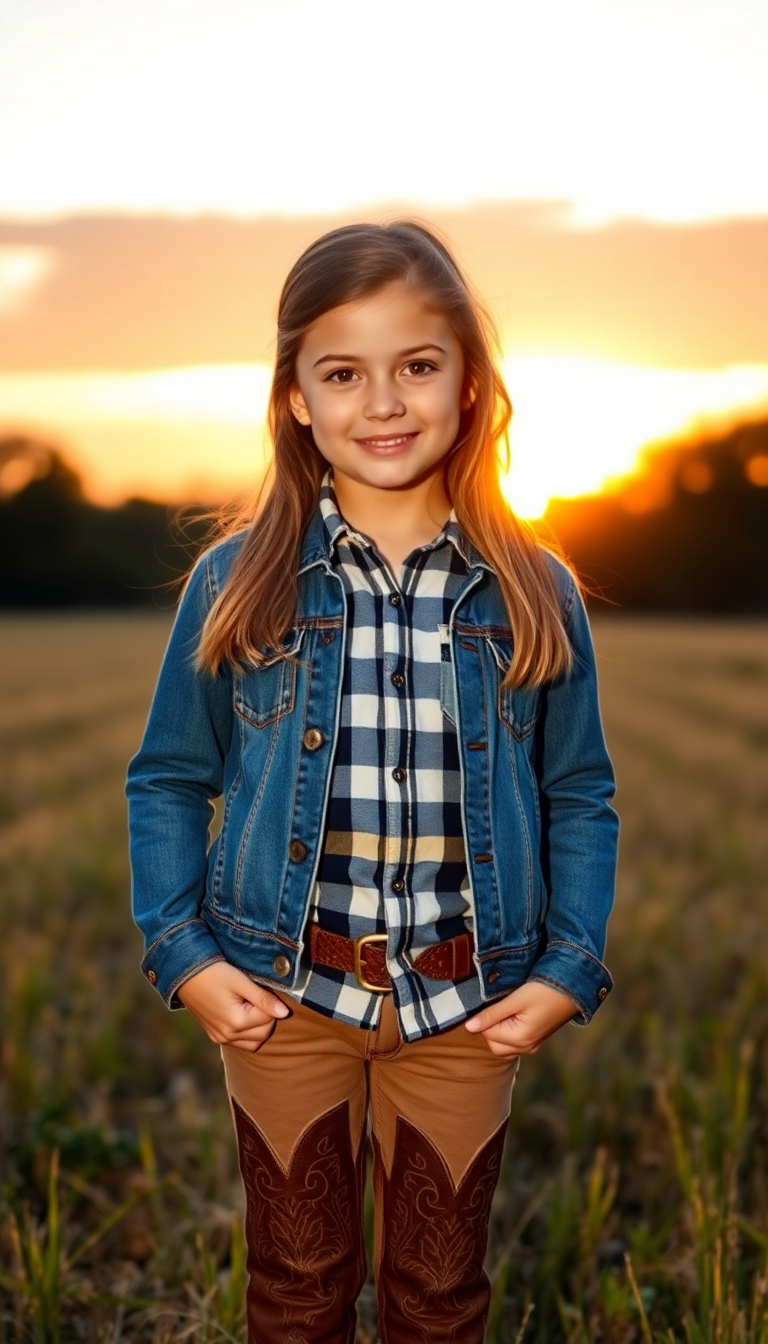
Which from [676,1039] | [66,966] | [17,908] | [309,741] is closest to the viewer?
[309,741]

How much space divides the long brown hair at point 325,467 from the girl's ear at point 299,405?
1 cm

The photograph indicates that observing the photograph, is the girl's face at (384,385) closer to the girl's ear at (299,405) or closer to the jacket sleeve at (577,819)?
the girl's ear at (299,405)

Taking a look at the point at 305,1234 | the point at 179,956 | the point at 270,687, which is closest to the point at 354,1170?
the point at 305,1234

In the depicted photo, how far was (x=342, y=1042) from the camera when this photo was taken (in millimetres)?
1938

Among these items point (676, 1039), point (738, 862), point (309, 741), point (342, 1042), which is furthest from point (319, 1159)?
point (738, 862)

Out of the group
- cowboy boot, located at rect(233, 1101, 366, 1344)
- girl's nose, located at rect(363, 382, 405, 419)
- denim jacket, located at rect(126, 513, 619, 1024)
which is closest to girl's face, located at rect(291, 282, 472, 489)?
girl's nose, located at rect(363, 382, 405, 419)

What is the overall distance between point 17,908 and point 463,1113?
3.86 metres

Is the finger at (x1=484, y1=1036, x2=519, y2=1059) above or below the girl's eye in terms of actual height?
below

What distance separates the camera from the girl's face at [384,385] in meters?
1.91

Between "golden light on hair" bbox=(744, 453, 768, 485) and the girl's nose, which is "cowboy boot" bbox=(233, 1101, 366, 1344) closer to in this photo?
the girl's nose

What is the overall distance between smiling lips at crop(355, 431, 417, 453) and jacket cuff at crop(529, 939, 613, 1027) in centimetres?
70

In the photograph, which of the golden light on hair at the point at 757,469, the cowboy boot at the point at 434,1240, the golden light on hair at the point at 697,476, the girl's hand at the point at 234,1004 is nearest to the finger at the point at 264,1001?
the girl's hand at the point at 234,1004

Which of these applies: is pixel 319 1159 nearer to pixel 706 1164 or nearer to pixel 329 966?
pixel 329 966

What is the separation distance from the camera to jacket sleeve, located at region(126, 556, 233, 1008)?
6.41 ft
